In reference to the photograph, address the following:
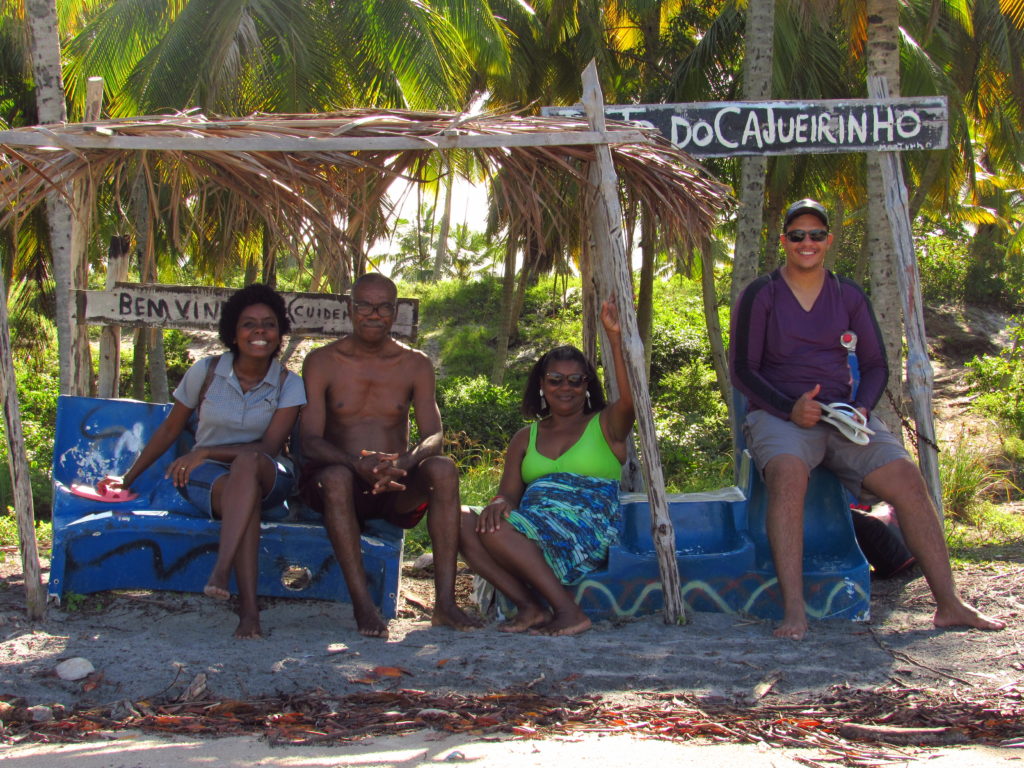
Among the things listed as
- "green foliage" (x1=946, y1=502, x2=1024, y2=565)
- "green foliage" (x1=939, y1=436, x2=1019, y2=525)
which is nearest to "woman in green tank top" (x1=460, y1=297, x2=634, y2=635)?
"green foliage" (x1=946, y1=502, x2=1024, y2=565)

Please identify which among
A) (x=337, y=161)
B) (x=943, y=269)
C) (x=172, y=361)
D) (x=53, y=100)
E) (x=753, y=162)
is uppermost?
(x=943, y=269)

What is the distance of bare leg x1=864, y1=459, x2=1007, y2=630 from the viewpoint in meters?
4.30

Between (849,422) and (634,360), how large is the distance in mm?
947

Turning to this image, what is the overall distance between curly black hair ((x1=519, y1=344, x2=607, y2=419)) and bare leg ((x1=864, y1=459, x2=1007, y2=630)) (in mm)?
1304

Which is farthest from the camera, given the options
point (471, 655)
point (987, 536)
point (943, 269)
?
point (943, 269)

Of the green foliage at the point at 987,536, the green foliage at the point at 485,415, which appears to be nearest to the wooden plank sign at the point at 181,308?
the green foliage at the point at 987,536

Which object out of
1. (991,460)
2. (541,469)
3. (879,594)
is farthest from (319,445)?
(991,460)

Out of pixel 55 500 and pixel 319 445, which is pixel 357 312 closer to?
pixel 319 445

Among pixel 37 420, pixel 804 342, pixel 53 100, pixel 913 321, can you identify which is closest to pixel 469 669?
pixel 804 342

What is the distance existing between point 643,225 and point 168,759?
12.0ft

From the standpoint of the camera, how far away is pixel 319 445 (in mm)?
4641

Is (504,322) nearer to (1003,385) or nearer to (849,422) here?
(1003,385)

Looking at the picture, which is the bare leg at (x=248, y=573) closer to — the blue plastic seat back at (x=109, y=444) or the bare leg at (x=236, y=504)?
the bare leg at (x=236, y=504)

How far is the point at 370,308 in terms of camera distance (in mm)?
4805
